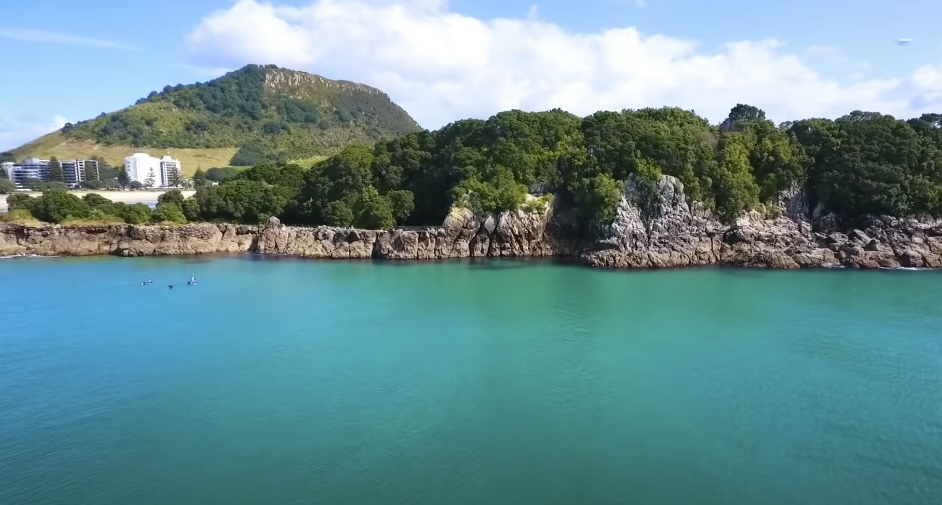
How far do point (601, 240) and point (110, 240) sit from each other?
113 ft

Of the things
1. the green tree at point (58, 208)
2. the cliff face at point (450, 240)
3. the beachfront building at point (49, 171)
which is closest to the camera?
the cliff face at point (450, 240)

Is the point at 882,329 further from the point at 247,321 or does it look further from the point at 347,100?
the point at 347,100

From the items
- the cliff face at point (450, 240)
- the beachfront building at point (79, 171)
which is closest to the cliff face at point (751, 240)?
the cliff face at point (450, 240)

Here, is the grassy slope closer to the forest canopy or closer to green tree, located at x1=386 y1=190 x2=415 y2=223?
the forest canopy

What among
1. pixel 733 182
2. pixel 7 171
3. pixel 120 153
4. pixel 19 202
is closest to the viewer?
pixel 733 182

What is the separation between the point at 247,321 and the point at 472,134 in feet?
85.4

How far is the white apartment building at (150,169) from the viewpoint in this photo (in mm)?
100188

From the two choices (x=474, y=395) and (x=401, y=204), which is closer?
(x=474, y=395)

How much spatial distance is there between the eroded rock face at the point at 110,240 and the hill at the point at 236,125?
150 feet

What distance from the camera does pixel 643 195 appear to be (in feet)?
136

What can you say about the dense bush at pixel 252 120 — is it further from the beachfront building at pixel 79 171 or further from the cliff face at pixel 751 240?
the cliff face at pixel 751 240

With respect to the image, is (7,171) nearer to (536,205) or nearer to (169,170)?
(169,170)

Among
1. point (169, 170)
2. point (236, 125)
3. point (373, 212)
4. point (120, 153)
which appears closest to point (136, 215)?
point (373, 212)

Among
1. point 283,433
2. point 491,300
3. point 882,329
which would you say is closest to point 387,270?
point 491,300
